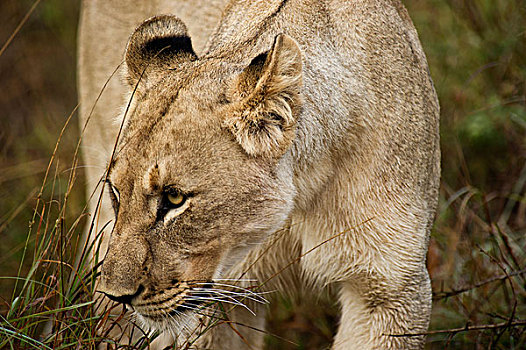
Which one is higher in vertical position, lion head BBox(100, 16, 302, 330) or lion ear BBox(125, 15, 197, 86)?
lion ear BBox(125, 15, 197, 86)

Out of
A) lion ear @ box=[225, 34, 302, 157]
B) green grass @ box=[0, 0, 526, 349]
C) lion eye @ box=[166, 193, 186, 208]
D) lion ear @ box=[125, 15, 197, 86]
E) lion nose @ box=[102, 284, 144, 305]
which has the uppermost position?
lion ear @ box=[125, 15, 197, 86]


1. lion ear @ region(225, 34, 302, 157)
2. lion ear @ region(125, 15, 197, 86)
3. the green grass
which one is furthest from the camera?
the green grass

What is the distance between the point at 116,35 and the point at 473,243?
2.60 meters

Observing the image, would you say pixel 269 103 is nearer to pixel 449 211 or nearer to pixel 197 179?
pixel 197 179

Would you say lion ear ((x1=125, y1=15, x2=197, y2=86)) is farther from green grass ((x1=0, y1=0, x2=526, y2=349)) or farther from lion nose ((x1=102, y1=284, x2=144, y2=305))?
lion nose ((x1=102, y1=284, x2=144, y2=305))

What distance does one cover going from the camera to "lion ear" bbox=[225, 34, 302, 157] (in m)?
2.67

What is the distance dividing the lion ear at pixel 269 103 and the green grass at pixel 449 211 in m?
0.94

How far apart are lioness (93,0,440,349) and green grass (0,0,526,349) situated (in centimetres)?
38

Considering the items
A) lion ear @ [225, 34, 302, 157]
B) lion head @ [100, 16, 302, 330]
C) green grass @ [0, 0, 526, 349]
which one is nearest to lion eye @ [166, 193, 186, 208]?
lion head @ [100, 16, 302, 330]

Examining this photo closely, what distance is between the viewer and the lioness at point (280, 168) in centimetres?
275

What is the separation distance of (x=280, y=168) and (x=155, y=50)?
816mm

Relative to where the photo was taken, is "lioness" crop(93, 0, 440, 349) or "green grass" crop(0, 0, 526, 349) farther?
"green grass" crop(0, 0, 526, 349)

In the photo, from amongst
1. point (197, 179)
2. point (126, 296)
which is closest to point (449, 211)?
point (197, 179)

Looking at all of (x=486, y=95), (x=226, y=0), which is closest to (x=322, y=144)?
(x=226, y=0)
